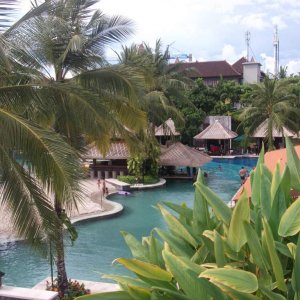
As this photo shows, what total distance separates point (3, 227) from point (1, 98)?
30.6ft

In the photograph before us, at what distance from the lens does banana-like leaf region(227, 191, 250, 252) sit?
234cm

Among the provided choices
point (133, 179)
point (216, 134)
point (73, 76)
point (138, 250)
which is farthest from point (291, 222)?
point (216, 134)

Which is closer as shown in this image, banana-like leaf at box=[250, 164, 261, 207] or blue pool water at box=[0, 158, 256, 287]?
banana-like leaf at box=[250, 164, 261, 207]

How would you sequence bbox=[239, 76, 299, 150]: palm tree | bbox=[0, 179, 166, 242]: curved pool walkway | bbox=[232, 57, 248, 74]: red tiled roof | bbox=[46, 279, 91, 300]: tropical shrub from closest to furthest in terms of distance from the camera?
bbox=[46, 279, 91, 300]: tropical shrub → bbox=[0, 179, 166, 242]: curved pool walkway → bbox=[239, 76, 299, 150]: palm tree → bbox=[232, 57, 248, 74]: red tiled roof

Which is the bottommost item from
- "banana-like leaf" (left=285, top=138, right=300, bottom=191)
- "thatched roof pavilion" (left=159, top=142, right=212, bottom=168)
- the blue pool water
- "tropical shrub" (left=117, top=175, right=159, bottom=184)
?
the blue pool water

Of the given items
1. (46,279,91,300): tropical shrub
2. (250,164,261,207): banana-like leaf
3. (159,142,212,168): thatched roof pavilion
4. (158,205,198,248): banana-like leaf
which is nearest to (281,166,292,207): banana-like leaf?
(250,164,261,207): banana-like leaf

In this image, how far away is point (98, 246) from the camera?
13.2m

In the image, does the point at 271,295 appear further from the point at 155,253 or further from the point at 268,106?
the point at 268,106

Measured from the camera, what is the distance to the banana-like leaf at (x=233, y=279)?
2055 millimetres

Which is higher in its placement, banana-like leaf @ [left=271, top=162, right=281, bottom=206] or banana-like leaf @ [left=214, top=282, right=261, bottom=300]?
banana-like leaf @ [left=271, top=162, right=281, bottom=206]

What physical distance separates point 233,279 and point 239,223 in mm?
363

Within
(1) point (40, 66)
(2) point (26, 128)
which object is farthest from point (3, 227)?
(2) point (26, 128)

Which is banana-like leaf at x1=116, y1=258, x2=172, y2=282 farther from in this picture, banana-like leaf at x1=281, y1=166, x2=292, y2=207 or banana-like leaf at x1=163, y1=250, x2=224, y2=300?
banana-like leaf at x1=281, y1=166, x2=292, y2=207

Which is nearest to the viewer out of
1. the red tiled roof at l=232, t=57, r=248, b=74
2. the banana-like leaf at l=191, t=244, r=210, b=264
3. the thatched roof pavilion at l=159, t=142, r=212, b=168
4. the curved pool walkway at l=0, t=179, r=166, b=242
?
the banana-like leaf at l=191, t=244, r=210, b=264
